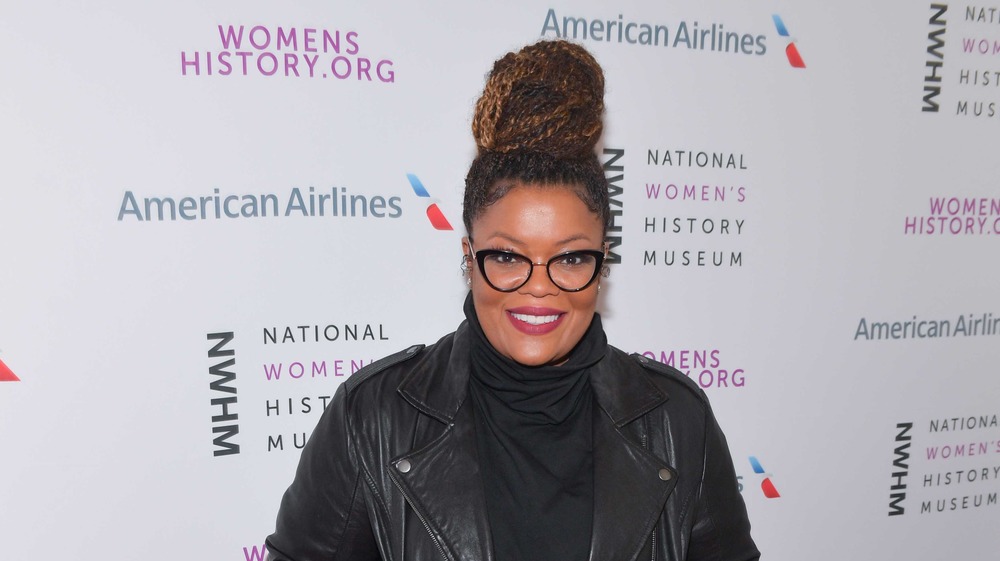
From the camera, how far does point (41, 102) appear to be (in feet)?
4.53

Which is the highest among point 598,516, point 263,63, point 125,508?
point 263,63

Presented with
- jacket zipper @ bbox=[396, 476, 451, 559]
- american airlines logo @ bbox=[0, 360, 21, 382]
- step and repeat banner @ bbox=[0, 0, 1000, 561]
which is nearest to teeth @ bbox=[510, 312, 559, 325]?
jacket zipper @ bbox=[396, 476, 451, 559]

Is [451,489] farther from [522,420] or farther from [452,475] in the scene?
[522,420]

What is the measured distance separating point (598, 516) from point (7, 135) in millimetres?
1522

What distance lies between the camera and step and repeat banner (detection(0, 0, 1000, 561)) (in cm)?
144

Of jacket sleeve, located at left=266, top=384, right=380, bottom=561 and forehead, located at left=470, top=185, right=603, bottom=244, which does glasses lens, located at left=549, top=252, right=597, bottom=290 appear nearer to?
forehead, located at left=470, top=185, right=603, bottom=244

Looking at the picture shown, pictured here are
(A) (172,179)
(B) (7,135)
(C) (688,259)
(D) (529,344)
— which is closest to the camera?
(D) (529,344)

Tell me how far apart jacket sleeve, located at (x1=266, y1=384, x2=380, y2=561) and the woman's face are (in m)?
0.35

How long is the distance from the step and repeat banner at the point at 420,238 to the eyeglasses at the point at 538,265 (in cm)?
57

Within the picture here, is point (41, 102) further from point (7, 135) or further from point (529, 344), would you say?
point (529, 344)

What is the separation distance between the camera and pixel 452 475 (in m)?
1.10

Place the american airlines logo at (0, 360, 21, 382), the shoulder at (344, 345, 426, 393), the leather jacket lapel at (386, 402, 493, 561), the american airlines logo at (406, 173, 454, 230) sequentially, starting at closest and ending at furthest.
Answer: the leather jacket lapel at (386, 402, 493, 561), the shoulder at (344, 345, 426, 393), the american airlines logo at (0, 360, 21, 382), the american airlines logo at (406, 173, 454, 230)

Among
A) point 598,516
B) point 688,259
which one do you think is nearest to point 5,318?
point 598,516

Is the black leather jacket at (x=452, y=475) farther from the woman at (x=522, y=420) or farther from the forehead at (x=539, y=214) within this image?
the forehead at (x=539, y=214)
